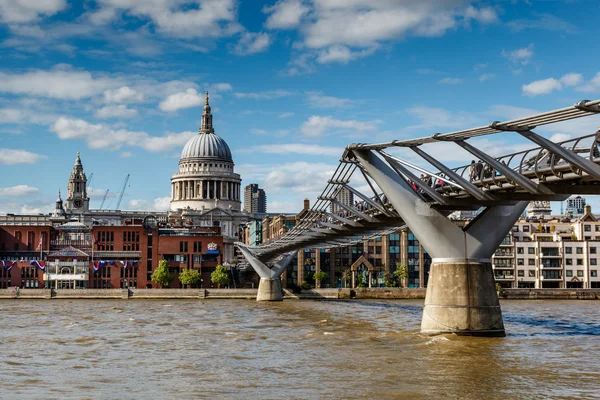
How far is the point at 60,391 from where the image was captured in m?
26.4

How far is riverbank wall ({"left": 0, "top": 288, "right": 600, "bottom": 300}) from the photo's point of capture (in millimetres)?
102250

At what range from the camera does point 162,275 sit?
380 ft

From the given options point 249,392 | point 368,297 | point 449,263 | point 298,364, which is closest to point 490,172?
point 449,263

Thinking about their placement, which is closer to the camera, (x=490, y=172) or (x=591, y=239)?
(x=490, y=172)

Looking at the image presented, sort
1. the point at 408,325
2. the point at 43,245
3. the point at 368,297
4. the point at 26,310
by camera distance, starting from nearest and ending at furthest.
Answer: the point at 408,325 → the point at 26,310 → the point at 368,297 → the point at 43,245

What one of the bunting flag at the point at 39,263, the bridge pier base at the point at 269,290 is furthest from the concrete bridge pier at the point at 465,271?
the bunting flag at the point at 39,263

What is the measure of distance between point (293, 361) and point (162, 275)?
83.9 m

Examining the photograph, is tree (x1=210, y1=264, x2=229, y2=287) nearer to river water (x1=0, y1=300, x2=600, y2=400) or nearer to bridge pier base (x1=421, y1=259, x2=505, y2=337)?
river water (x1=0, y1=300, x2=600, y2=400)

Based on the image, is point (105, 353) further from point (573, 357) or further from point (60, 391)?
point (573, 357)

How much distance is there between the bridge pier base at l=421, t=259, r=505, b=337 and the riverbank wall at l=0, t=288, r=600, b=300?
62.3 metres

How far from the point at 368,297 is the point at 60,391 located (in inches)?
3099

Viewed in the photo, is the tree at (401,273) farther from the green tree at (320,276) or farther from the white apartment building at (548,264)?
the white apartment building at (548,264)

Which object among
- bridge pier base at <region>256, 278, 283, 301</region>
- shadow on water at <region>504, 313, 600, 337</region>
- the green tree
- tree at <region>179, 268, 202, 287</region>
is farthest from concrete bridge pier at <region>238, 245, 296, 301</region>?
shadow on water at <region>504, 313, 600, 337</region>

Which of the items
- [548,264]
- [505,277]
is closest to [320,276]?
[505,277]
